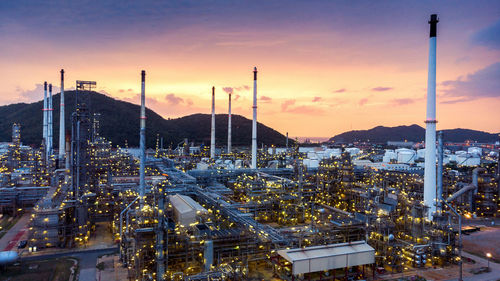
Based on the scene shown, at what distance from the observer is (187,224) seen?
28.3 m

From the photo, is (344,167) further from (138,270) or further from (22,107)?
(22,107)

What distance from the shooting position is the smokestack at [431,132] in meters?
35.1

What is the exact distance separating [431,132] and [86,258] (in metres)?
36.4

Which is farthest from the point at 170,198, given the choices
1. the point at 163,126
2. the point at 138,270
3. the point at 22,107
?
the point at 22,107

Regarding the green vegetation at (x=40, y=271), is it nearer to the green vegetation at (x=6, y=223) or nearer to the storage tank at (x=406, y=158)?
the green vegetation at (x=6, y=223)

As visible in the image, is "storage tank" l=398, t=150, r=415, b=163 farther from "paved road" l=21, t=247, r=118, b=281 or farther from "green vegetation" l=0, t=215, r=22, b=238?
"green vegetation" l=0, t=215, r=22, b=238

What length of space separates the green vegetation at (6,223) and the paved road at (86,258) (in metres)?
9.32

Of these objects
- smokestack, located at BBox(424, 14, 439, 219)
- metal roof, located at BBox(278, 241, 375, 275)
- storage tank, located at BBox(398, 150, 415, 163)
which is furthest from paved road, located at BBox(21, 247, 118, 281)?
storage tank, located at BBox(398, 150, 415, 163)

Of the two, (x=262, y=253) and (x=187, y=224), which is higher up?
(x=187, y=224)

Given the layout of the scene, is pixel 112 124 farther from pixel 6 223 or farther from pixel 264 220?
pixel 264 220

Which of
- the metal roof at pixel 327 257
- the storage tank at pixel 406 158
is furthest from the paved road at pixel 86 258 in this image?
the storage tank at pixel 406 158

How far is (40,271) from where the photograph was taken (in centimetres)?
2509

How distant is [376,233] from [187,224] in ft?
55.0

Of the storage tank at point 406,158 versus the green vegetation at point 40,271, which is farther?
the storage tank at point 406,158
